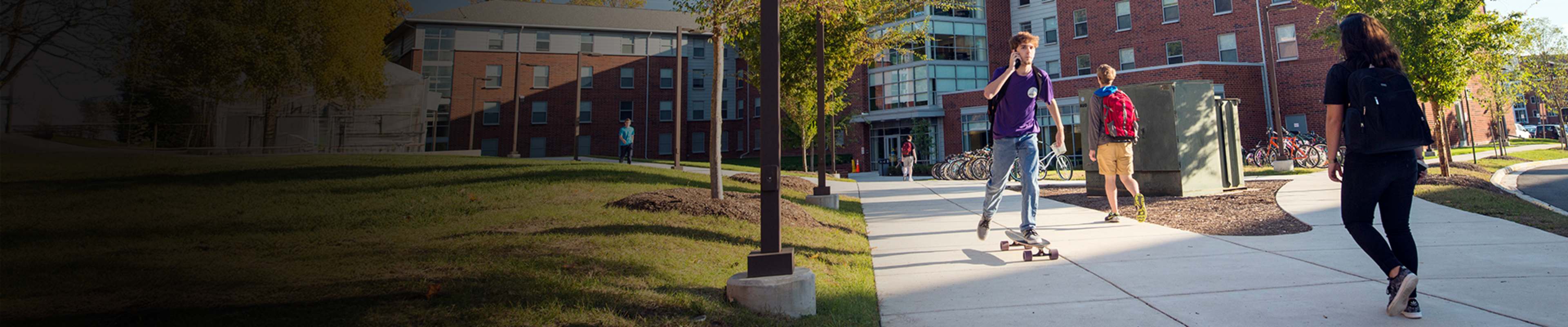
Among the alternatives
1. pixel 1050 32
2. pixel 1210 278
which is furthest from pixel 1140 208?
pixel 1050 32

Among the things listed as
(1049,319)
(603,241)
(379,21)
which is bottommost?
(1049,319)

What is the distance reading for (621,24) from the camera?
40.6 m

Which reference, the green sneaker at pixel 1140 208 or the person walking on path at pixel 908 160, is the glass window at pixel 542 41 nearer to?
the person walking on path at pixel 908 160

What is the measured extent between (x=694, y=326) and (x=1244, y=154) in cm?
2920

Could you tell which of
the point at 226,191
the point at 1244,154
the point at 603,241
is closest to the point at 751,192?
the point at 603,241

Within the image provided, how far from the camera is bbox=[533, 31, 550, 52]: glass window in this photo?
35219 millimetres

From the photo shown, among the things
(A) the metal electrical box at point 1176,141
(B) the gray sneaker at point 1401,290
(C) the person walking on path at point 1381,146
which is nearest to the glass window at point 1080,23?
(A) the metal electrical box at point 1176,141

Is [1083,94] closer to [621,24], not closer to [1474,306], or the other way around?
[1474,306]

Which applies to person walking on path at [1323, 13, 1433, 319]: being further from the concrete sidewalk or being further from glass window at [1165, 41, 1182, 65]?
glass window at [1165, 41, 1182, 65]

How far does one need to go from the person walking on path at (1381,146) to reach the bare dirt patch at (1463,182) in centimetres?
844

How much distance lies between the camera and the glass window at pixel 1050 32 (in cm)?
3669

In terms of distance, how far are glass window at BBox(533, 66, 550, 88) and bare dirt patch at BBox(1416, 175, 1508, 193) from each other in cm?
3755

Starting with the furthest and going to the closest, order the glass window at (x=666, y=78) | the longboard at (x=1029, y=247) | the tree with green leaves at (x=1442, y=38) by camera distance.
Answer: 1. the glass window at (x=666, y=78)
2. the tree with green leaves at (x=1442, y=38)
3. the longboard at (x=1029, y=247)

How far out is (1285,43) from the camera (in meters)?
29.7
